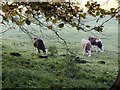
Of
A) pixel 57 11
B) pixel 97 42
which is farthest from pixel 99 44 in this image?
pixel 57 11

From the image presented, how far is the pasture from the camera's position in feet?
7.73

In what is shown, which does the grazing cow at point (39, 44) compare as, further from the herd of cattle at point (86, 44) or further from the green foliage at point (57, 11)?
the green foliage at point (57, 11)

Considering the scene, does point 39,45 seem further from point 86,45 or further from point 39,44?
point 86,45

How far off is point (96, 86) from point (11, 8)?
4.03 ft

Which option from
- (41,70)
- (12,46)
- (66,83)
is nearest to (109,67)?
(66,83)

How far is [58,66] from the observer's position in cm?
240

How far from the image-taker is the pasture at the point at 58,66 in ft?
7.73

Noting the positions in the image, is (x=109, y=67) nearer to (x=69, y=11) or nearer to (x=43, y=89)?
(x=43, y=89)

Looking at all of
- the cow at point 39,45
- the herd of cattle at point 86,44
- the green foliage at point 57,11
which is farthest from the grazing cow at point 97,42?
the green foliage at point 57,11

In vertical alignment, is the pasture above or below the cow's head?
below

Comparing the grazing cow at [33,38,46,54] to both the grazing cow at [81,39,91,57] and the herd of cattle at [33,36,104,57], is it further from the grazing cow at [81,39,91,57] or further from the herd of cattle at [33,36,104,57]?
→ the grazing cow at [81,39,91,57]

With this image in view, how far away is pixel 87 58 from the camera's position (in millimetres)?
2408

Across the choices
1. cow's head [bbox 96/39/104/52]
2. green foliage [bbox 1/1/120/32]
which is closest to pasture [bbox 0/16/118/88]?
cow's head [bbox 96/39/104/52]

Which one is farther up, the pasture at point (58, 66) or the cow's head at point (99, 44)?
the cow's head at point (99, 44)
